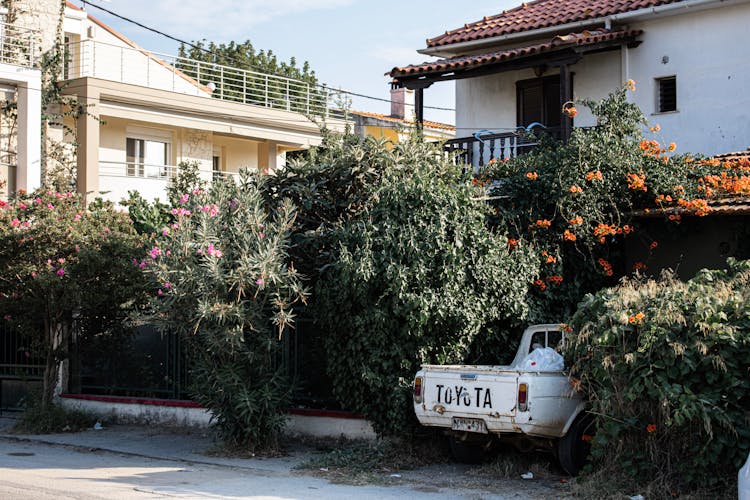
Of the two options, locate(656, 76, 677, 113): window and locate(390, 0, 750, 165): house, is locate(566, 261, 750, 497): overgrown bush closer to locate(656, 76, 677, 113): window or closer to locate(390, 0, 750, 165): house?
locate(390, 0, 750, 165): house

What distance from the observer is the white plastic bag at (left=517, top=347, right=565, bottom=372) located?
32.9 ft

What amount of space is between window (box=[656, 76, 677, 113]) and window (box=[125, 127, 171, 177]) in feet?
48.9

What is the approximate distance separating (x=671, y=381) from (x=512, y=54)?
32.4ft

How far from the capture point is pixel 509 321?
11.7m

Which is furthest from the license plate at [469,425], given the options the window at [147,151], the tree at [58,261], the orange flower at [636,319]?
the window at [147,151]

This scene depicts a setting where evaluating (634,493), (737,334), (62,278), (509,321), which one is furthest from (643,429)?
(62,278)

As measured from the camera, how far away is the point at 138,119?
1008 inches

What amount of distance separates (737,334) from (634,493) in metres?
1.78

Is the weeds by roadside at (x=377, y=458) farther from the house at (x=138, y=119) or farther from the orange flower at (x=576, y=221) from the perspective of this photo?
the house at (x=138, y=119)

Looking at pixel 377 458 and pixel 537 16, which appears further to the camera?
pixel 537 16

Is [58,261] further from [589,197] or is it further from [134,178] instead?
[134,178]

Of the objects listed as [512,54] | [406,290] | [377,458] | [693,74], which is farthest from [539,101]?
[377,458]

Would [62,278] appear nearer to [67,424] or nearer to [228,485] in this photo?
[67,424]

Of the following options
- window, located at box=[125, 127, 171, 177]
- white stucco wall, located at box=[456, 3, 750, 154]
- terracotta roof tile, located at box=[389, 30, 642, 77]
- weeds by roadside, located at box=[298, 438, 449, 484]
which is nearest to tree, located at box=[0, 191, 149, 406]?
weeds by roadside, located at box=[298, 438, 449, 484]
